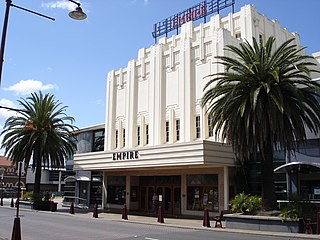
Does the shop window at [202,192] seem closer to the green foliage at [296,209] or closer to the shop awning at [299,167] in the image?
the shop awning at [299,167]

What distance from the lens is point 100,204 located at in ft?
141

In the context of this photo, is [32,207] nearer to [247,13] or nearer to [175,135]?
[175,135]

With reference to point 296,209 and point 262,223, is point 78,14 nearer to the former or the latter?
point 296,209

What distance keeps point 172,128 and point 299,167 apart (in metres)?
11.6

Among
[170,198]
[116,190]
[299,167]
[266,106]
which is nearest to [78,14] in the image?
[266,106]

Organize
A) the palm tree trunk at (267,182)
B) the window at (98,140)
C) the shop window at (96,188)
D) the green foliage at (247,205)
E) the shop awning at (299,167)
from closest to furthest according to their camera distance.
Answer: the palm tree trunk at (267,182)
the green foliage at (247,205)
the shop awning at (299,167)
the shop window at (96,188)
the window at (98,140)

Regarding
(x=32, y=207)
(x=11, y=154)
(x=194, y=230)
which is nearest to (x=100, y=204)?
(x=32, y=207)

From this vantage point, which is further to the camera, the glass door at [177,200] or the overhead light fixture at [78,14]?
the glass door at [177,200]

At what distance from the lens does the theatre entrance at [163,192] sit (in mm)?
34469

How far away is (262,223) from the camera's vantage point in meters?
21.1

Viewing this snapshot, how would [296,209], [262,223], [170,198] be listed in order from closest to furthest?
[296,209] → [262,223] → [170,198]

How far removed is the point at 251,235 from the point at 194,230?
351cm

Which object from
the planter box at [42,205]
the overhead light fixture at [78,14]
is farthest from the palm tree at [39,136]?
the overhead light fixture at [78,14]

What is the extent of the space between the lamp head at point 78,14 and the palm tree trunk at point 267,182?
13.4 metres
